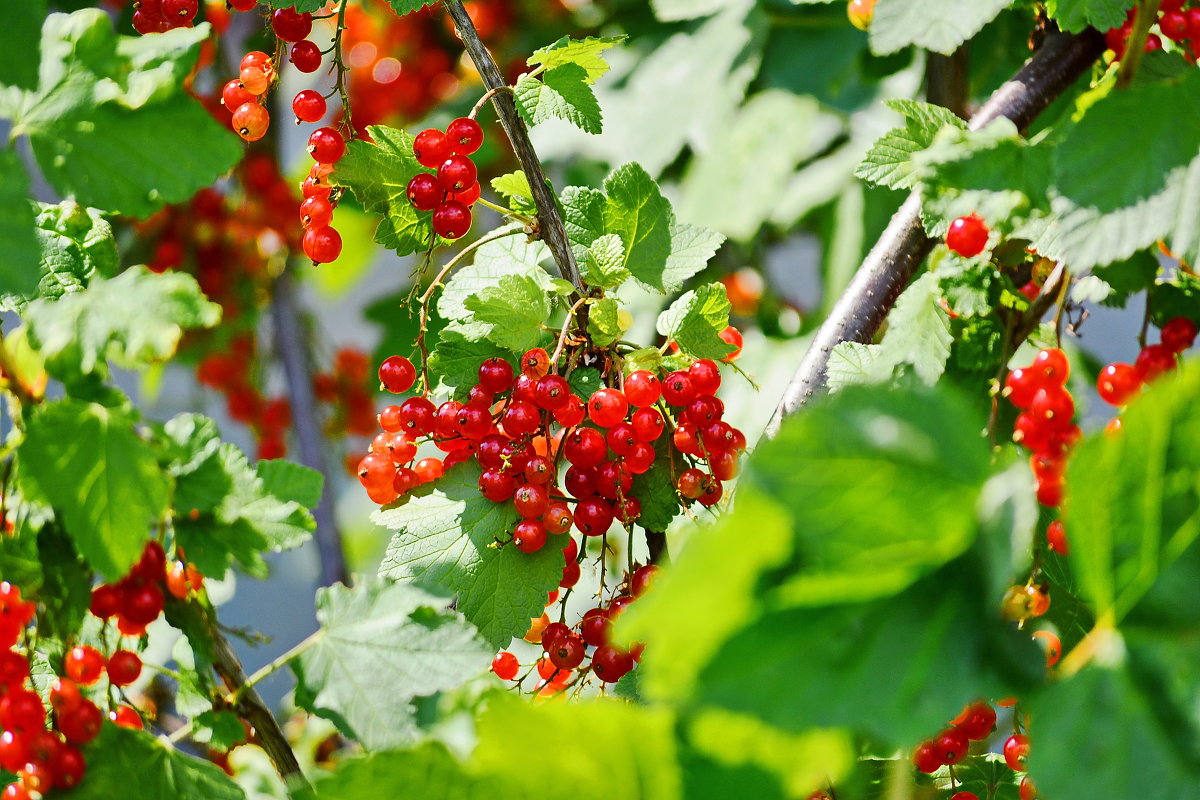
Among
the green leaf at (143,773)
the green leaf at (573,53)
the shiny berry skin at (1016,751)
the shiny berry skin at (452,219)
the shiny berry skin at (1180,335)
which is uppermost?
the green leaf at (573,53)

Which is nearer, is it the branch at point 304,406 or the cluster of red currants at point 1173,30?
the cluster of red currants at point 1173,30

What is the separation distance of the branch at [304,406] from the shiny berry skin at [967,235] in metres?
0.61

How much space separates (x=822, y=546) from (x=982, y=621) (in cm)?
4

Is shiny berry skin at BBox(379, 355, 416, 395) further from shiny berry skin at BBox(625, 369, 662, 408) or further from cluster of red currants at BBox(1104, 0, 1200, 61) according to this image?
cluster of red currants at BBox(1104, 0, 1200, 61)

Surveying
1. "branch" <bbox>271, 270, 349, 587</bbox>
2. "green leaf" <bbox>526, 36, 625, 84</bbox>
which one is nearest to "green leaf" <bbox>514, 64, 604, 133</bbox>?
"green leaf" <bbox>526, 36, 625, 84</bbox>

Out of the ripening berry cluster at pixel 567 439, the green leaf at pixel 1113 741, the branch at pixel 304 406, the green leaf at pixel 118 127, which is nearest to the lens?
the green leaf at pixel 1113 741

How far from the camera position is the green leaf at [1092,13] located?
407mm

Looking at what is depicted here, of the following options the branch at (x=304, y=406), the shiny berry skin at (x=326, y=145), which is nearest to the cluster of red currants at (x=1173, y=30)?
the shiny berry skin at (x=326, y=145)

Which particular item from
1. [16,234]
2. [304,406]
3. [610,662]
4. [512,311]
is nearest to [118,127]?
[16,234]

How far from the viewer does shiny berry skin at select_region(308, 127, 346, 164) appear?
436mm

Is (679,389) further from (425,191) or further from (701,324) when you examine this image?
(425,191)

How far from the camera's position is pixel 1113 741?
0.72ft

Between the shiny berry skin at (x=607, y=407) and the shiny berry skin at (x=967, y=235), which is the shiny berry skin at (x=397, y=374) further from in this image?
the shiny berry skin at (x=967, y=235)

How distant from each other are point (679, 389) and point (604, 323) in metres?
0.04
